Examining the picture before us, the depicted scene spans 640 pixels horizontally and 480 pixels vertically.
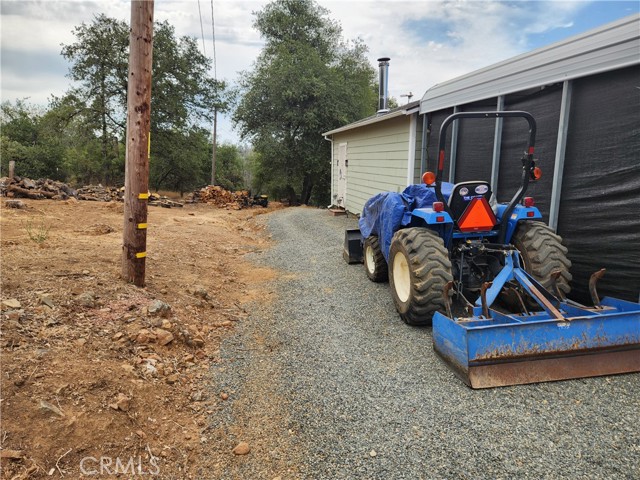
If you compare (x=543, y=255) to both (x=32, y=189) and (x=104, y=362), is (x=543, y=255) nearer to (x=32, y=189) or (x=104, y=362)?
(x=104, y=362)

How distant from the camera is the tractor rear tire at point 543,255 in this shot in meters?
3.96

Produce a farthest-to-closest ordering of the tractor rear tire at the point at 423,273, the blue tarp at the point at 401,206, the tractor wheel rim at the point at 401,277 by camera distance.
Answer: the blue tarp at the point at 401,206 → the tractor wheel rim at the point at 401,277 → the tractor rear tire at the point at 423,273

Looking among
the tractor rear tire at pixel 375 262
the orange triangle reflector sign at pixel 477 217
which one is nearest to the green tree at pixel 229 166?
the tractor rear tire at pixel 375 262

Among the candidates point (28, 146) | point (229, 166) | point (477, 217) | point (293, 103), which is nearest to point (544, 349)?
point (477, 217)

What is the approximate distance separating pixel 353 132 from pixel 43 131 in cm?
1743

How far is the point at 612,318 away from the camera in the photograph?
3.12 meters

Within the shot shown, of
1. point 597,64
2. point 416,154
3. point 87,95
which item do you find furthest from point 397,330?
point 87,95

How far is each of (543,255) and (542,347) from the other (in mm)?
1289

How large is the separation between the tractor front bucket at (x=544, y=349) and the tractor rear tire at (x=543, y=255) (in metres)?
0.73

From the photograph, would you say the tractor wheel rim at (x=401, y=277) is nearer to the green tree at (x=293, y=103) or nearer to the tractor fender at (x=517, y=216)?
the tractor fender at (x=517, y=216)

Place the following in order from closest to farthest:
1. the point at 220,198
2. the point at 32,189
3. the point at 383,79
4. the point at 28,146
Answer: the point at 383,79 < the point at 32,189 < the point at 220,198 < the point at 28,146

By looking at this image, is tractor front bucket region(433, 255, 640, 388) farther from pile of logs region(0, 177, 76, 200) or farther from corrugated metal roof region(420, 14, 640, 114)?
pile of logs region(0, 177, 76, 200)

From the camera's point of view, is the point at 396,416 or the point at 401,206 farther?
the point at 401,206

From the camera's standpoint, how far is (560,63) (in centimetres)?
495
